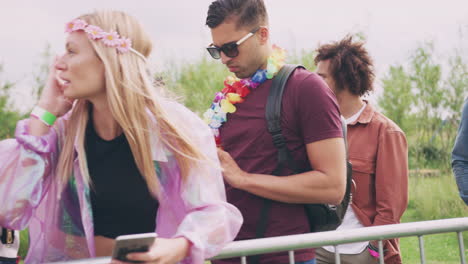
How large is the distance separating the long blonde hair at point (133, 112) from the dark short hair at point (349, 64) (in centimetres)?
208

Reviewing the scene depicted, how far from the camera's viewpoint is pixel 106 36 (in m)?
2.01

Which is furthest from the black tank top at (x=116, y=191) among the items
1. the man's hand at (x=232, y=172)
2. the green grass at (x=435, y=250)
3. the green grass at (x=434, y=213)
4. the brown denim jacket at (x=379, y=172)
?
the green grass at (x=434, y=213)

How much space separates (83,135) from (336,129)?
966 mm

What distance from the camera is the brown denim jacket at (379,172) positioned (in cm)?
355

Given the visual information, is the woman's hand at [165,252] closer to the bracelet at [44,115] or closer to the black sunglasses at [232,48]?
the bracelet at [44,115]

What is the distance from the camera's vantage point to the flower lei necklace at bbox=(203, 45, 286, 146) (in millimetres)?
2697

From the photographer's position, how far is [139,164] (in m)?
2.04

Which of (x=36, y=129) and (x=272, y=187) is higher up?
(x=36, y=129)

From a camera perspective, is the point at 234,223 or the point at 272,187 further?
the point at 272,187

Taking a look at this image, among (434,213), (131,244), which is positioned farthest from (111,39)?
(434,213)

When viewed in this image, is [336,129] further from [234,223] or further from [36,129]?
[36,129]

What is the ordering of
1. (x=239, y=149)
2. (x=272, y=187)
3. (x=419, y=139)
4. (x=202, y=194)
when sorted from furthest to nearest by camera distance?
(x=419, y=139)
(x=239, y=149)
(x=272, y=187)
(x=202, y=194)

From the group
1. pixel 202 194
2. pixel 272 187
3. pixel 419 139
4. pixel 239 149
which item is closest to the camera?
pixel 202 194

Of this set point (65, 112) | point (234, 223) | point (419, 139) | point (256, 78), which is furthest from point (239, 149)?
point (419, 139)
